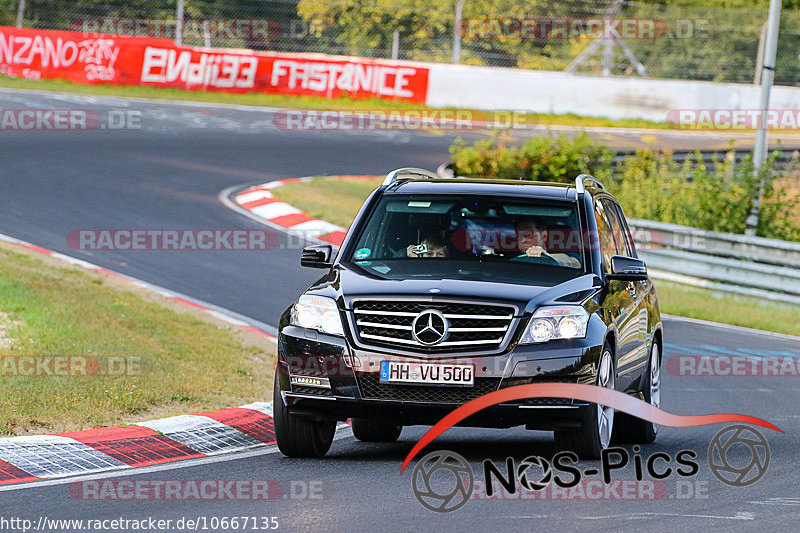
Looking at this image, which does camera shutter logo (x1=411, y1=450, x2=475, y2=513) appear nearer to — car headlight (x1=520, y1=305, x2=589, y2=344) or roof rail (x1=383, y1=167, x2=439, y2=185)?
car headlight (x1=520, y1=305, x2=589, y2=344)

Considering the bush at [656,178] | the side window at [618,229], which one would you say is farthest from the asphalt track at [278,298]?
the bush at [656,178]

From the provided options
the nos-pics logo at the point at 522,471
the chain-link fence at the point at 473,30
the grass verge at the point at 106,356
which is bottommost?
the grass verge at the point at 106,356

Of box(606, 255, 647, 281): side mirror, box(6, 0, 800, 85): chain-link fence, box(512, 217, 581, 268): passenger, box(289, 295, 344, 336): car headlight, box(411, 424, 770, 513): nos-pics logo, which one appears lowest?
box(411, 424, 770, 513): nos-pics logo

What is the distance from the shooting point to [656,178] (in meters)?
25.7

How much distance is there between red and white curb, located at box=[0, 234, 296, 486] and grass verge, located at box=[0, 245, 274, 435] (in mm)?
283

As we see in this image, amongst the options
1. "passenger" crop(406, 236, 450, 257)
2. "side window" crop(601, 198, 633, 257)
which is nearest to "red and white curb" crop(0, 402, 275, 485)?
"passenger" crop(406, 236, 450, 257)

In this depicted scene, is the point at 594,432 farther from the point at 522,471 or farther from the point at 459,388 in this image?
the point at 459,388

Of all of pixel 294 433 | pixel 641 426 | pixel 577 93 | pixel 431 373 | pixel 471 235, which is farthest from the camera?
pixel 577 93

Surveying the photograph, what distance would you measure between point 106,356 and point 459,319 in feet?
13.4

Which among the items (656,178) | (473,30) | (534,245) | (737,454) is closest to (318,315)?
(534,245)

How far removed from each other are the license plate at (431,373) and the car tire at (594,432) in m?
0.72

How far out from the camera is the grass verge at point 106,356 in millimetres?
9055

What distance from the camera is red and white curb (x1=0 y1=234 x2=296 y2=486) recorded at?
753cm

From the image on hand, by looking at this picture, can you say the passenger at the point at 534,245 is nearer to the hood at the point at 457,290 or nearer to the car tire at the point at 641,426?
the hood at the point at 457,290
